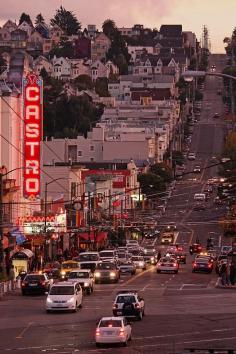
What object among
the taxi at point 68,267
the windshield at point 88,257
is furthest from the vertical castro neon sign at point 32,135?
the taxi at point 68,267

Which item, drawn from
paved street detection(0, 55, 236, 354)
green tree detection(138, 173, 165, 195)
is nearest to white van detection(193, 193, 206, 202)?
green tree detection(138, 173, 165, 195)

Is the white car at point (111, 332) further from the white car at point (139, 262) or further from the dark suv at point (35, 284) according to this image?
the white car at point (139, 262)

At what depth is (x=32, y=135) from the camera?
4067 inches

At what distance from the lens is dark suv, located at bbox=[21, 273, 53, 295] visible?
72.3 meters

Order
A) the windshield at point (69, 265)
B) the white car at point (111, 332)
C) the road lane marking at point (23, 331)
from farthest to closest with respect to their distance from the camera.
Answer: the windshield at point (69, 265) < the road lane marking at point (23, 331) < the white car at point (111, 332)

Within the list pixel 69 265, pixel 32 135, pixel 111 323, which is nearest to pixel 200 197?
pixel 32 135

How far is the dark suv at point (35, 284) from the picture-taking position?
237ft

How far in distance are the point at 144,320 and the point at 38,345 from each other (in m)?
9.48

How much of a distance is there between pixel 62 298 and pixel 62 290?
1.14ft

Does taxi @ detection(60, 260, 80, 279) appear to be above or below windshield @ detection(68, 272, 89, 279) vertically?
above

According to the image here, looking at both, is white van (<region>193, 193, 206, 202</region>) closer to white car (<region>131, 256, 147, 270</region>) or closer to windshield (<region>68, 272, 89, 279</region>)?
white car (<region>131, 256, 147, 270</region>)

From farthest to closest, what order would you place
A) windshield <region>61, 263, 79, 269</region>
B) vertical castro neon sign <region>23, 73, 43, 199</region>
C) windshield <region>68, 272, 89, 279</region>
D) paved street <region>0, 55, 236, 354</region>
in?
vertical castro neon sign <region>23, 73, 43, 199</region>
windshield <region>61, 263, 79, 269</region>
windshield <region>68, 272, 89, 279</region>
paved street <region>0, 55, 236, 354</region>

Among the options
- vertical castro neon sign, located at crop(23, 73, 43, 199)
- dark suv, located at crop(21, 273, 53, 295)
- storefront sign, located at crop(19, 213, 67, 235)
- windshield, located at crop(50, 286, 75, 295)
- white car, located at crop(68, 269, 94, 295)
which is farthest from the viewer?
storefront sign, located at crop(19, 213, 67, 235)

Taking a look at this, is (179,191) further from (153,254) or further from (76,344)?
(76,344)
